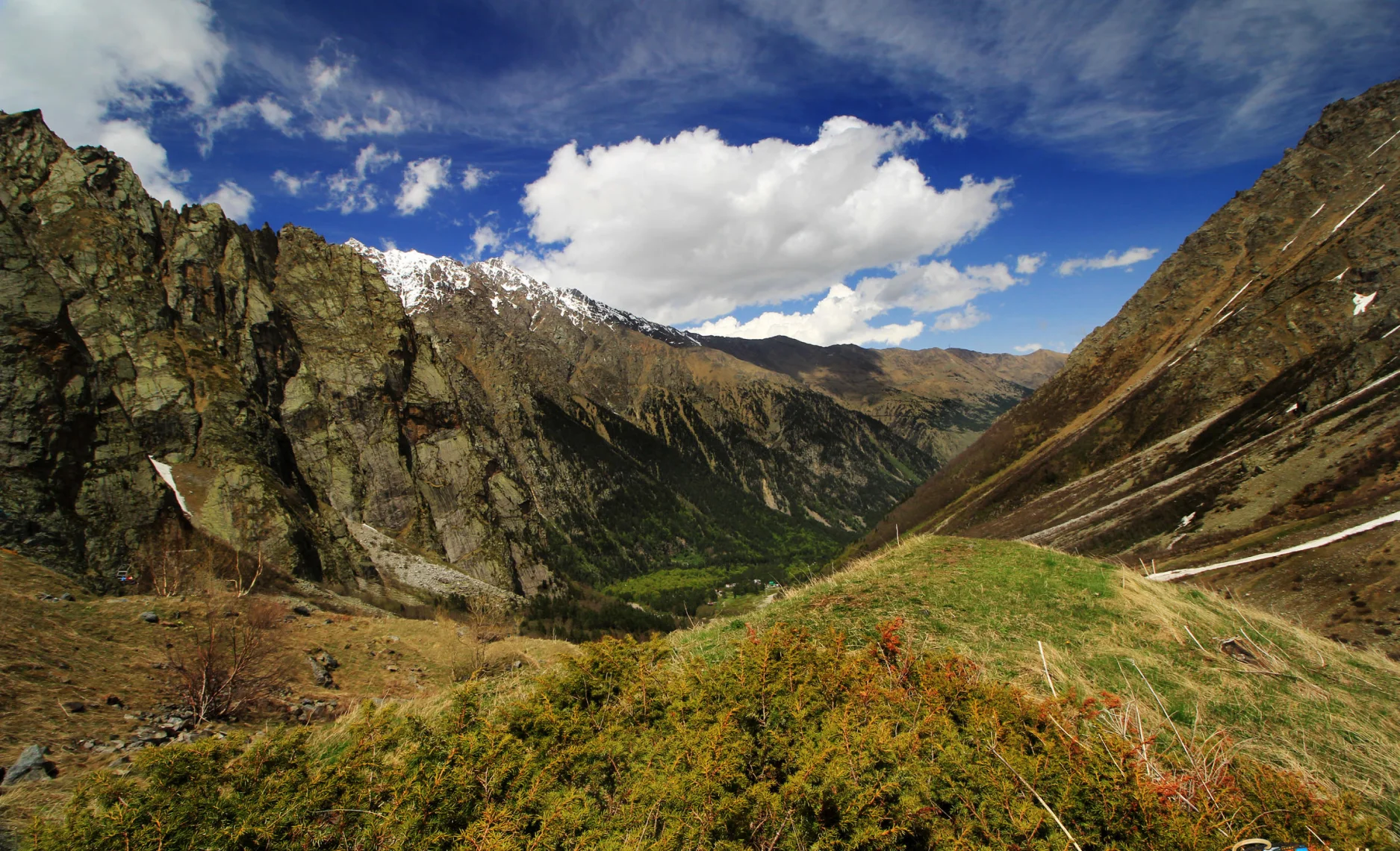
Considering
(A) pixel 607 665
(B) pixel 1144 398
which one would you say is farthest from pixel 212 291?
(B) pixel 1144 398

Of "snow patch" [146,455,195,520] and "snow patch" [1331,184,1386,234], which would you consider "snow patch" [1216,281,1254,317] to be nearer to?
"snow patch" [1331,184,1386,234]

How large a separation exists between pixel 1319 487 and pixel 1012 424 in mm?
90117

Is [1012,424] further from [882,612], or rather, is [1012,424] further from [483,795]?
A: [483,795]

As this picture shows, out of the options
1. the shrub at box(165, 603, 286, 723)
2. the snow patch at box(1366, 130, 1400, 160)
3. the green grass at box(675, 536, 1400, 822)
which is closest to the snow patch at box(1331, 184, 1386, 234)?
the snow patch at box(1366, 130, 1400, 160)

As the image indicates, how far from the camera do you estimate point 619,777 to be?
4867mm

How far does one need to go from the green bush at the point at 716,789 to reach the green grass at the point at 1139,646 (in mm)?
2937

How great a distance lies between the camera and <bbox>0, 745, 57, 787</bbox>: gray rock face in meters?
6.56

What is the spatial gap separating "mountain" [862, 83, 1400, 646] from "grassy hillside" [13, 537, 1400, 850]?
685 inches

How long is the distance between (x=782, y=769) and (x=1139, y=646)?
960 centimetres

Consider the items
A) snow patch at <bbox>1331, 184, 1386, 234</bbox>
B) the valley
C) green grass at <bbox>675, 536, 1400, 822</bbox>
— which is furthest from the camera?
snow patch at <bbox>1331, 184, 1386, 234</bbox>

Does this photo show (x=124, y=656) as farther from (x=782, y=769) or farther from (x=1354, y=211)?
(x=1354, y=211)

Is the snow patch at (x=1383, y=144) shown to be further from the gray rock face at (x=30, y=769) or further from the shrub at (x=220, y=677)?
the gray rock face at (x=30, y=769)

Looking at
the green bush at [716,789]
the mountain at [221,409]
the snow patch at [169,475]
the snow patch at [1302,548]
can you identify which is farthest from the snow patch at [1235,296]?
the snow patch at [169,475]

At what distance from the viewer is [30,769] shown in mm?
6812
